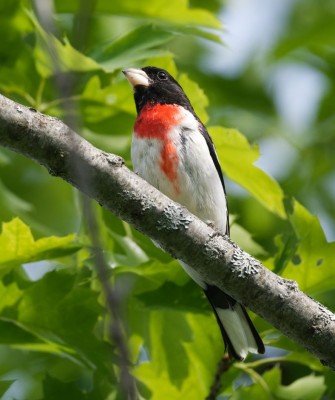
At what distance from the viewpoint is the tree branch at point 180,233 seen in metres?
3.19

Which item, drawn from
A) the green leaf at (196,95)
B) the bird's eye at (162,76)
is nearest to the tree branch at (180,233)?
the green leaf at (196,95)

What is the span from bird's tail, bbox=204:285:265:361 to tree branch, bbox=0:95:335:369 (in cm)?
56

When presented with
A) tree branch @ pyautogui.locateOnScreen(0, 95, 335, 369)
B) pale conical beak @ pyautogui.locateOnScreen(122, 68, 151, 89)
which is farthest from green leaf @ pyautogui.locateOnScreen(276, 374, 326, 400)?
pale conical beak @ pyautogui.locateOnScreen(122, 68, 151, 89)

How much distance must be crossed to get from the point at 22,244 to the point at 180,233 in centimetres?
79

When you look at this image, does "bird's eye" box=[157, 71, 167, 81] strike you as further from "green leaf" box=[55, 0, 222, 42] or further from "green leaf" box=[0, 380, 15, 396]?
"green leaf" box=[0, 380, 15, 396]

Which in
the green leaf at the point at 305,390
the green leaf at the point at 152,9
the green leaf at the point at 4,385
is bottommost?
the green leaf at the point at 4,385

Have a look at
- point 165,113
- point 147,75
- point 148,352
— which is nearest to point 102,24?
point 147,75

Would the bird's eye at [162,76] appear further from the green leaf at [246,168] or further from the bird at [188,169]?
the green leaf at [246,168]

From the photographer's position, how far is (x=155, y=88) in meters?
5.34

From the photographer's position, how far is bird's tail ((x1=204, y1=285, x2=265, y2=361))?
13.4ft

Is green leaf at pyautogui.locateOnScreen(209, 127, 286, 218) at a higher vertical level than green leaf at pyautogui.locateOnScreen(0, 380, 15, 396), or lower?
higher

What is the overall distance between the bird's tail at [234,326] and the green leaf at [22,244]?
903 millimetres

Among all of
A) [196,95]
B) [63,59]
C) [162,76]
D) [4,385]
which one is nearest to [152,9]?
[162,76]

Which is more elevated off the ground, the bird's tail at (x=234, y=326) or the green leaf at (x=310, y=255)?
the green leaf at (x=310, y=255)
